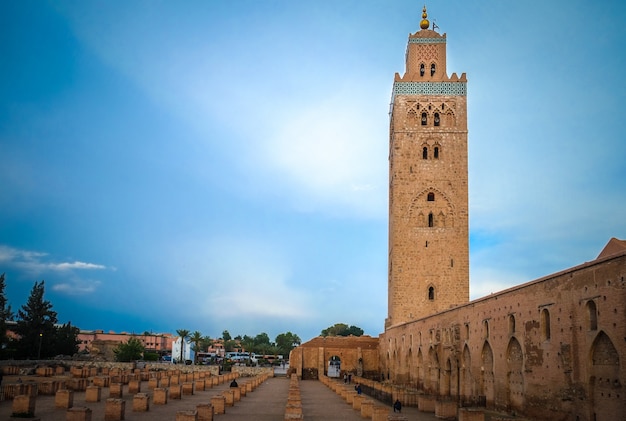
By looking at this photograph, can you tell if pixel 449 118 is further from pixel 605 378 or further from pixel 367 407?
pixel 605 378

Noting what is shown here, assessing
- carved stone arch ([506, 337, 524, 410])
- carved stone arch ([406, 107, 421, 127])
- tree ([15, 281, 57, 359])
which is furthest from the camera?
tree ([15, 281, 57, 359])

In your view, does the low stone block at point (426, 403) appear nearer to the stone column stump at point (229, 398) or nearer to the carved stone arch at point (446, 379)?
the carved stone arch at point (446, 379)

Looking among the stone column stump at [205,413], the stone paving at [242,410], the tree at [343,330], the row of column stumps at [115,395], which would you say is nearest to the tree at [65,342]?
the row of column stumps at [115,395]

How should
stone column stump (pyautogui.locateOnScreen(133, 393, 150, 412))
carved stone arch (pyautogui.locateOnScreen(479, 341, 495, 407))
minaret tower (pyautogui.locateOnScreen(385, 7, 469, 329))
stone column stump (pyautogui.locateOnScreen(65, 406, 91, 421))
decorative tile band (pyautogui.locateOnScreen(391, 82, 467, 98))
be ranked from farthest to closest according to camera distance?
decorative tile band (pyautogui.locateOnScreen(391, 82, 467, 98)), minaret tower (pyautogui.locateOnScreen(385, 7, 469, 329)), carved stone arch (pyautogui.locateOnScreen(479, 341, 495, 407)), stone column stump (pyautogui.locateOnScreen(133, 393, 150, 412)), stone column stump (pyautogui.locateOnScreen(65, 406, 91, 421))

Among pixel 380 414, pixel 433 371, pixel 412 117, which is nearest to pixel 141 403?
pixel 380 414

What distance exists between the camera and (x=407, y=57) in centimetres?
3344

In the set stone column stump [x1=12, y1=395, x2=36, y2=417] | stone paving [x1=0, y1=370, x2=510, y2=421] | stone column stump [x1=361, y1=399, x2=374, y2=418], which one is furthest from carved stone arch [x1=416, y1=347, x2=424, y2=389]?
stone column stump [x1=12, y1=395, x2=36, y2=417]

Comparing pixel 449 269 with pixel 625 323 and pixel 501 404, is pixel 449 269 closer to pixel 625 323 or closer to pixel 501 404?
pixel 501 404

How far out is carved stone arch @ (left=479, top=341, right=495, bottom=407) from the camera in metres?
15.2

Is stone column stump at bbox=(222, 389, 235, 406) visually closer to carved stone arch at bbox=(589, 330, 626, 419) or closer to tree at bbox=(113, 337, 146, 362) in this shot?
carved stone arch at bbox=(589, 330, 626, 419)

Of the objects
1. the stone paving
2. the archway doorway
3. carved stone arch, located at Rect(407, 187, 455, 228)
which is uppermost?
carved stone arch, located at Rect(407, 187, 455, 228)

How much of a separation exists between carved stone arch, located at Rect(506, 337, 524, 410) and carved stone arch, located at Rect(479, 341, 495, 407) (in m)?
1.11

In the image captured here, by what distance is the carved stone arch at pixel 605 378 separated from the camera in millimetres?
9336

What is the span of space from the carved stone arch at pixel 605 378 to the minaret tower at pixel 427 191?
19389 mm
